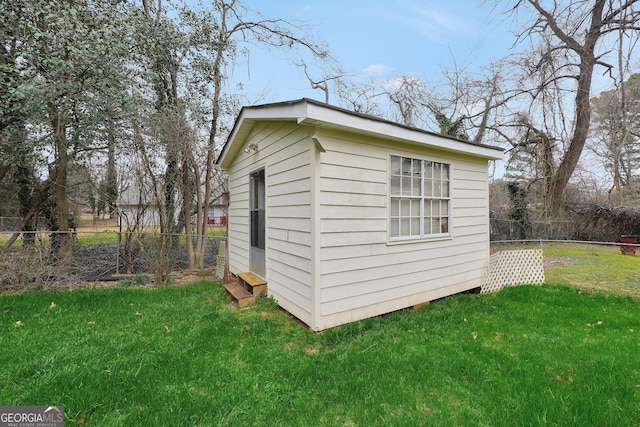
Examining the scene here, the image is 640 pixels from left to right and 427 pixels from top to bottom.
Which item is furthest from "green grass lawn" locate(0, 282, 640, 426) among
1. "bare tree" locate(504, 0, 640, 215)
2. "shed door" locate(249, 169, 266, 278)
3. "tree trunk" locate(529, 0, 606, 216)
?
"tree trunk" locate(529, 0, 606, 216)

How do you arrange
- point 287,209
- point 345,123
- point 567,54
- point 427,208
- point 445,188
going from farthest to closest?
point 567,54 < point 445,188 < point 427,208 < point 287,209 < point 345,123

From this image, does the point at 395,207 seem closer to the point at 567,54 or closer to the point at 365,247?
the point at 365,247

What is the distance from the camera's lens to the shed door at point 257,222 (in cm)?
512

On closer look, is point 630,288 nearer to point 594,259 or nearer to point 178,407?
point 594,259

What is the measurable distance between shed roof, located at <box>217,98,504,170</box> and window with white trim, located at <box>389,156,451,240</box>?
0.36m

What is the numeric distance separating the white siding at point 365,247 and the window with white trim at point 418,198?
13cm

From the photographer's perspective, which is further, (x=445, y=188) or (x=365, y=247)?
(x=445, y=188)

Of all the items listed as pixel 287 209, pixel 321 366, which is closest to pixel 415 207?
pixel 287 209

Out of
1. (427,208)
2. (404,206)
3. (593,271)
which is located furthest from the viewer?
(593,271)

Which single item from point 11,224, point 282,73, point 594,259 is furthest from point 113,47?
point 594,259

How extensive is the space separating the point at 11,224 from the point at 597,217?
21161 millimetres

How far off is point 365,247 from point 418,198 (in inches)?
52.8

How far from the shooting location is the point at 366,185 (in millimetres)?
3854

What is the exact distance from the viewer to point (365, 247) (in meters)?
3.83
